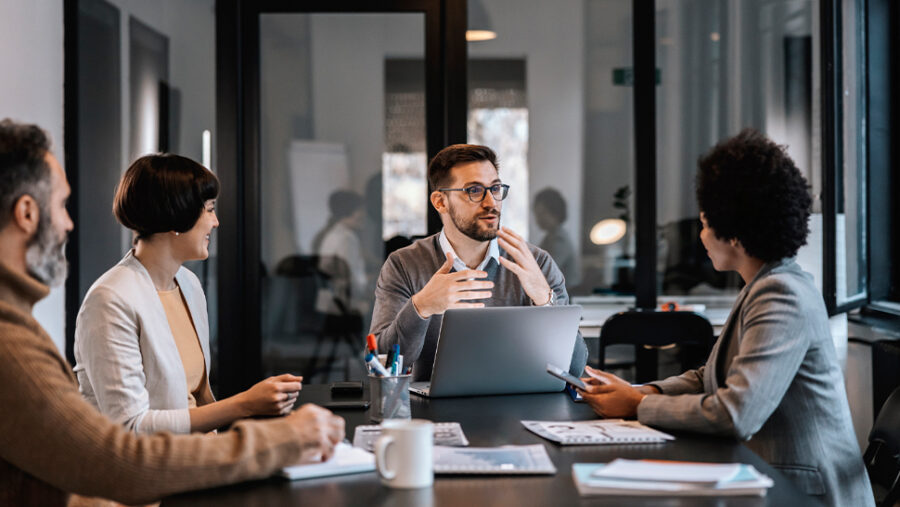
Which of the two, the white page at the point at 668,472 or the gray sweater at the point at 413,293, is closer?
the white page at the point at 668,472

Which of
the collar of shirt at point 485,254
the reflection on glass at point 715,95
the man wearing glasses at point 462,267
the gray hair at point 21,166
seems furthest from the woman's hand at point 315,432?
the reflection on glass at point 715,95

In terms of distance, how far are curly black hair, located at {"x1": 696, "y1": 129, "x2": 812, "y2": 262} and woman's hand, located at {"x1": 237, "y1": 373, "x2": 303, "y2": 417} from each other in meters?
0.99

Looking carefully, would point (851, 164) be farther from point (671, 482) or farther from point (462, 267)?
point (671, 482)

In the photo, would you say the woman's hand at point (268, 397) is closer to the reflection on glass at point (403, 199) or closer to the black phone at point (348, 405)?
the black phone at point (348, 405)

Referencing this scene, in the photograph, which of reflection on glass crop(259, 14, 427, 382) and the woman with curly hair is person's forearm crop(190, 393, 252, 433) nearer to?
the woman with curly hair

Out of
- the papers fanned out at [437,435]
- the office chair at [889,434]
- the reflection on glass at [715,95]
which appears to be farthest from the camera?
the reflection on glass at [715,95]

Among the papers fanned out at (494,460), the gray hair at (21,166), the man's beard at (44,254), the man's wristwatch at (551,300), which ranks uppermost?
the gray hair at (21,166)

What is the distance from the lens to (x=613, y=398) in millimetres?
1902

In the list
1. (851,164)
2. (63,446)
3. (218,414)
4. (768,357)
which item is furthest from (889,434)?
(851,164)

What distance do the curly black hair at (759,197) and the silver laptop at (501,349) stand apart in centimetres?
44

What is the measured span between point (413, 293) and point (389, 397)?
3.11 feet

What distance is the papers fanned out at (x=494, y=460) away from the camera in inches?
57.8

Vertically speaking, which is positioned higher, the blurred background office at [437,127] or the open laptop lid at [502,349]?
the blurred background office at [437,127]

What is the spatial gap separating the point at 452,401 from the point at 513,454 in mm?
598
